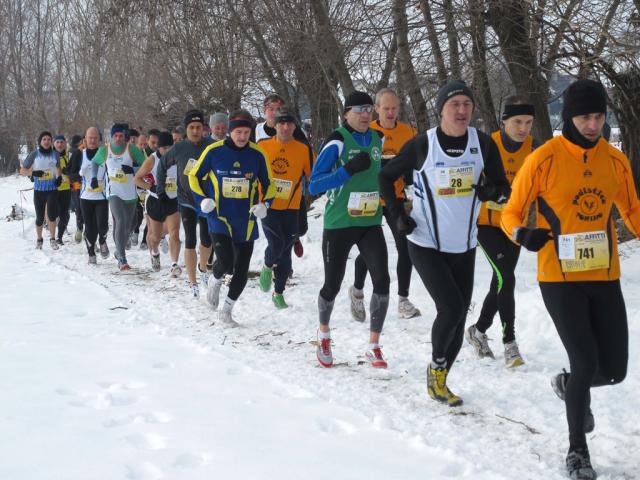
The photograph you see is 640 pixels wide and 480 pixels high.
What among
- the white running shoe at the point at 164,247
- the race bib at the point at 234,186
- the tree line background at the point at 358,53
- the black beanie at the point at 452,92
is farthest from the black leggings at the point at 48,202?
the black beanie at the point at 452,92

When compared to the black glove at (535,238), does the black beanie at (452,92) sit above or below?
above

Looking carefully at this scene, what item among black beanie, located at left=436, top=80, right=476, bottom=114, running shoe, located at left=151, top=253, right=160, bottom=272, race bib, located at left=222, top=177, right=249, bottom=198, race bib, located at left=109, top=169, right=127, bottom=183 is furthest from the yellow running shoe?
race bib, located at left=109, top=169, right=127, bottom=183

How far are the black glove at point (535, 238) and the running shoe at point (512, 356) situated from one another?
184 cm

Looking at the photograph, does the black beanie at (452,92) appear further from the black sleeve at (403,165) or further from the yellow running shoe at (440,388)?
the yellow running shoe at (440,388)

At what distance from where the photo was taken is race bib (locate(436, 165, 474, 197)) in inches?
175

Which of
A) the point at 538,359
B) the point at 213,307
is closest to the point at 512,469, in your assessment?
A: the point at 538,359

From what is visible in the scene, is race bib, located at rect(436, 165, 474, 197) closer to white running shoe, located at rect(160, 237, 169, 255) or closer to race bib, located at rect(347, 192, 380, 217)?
race bib, located at rect(347, 192, 380, 217)

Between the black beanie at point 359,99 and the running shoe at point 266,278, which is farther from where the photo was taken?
the running shoe at point 266,278

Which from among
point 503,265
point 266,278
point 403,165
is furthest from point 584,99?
point 266,278

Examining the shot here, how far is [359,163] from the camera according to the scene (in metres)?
5.17

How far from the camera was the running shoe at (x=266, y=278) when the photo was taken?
789 cm

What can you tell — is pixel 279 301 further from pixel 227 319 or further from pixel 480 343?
pixel 480 343

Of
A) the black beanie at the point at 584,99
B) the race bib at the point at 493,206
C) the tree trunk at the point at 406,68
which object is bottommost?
the race bib at the point at 493,206

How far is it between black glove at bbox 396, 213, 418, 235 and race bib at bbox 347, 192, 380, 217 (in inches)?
40.2
